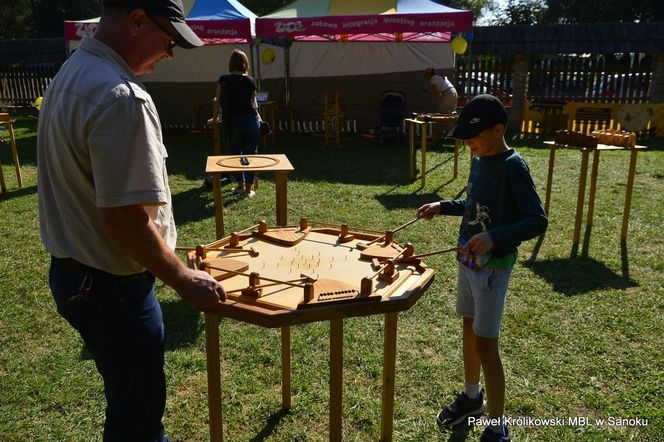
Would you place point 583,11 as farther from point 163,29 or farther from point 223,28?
point 163,29

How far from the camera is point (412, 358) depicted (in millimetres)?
3627

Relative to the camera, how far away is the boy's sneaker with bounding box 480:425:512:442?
8.88ft

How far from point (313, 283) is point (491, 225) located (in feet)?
3.02

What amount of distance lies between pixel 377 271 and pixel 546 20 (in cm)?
3650

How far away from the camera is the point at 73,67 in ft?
5.73

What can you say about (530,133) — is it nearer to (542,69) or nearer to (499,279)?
(542,69)

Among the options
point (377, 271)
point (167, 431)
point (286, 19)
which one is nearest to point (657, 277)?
point (377, 271)

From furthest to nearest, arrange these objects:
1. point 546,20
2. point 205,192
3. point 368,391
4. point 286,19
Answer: point 546,20, point 286,19, point 205,192, point 368,391

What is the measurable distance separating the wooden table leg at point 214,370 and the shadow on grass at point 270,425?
0.41 meters

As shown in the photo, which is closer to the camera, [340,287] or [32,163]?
[340,287]

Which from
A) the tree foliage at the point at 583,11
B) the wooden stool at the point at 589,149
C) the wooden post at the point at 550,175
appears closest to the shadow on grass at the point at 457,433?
the wooden stool at the point at 589,149

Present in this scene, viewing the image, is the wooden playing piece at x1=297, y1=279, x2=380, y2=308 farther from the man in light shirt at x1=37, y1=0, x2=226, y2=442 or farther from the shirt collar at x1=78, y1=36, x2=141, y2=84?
the shirt collar at x1=78, y1=36, x2=141, y2=84

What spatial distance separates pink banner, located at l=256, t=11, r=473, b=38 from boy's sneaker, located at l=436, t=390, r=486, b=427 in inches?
317

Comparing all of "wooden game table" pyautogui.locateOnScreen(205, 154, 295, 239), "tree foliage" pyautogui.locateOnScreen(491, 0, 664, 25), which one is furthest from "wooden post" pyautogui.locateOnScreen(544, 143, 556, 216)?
"tree foliage" pyautogui.locateOnScreen(491, 0, 664, 25)
